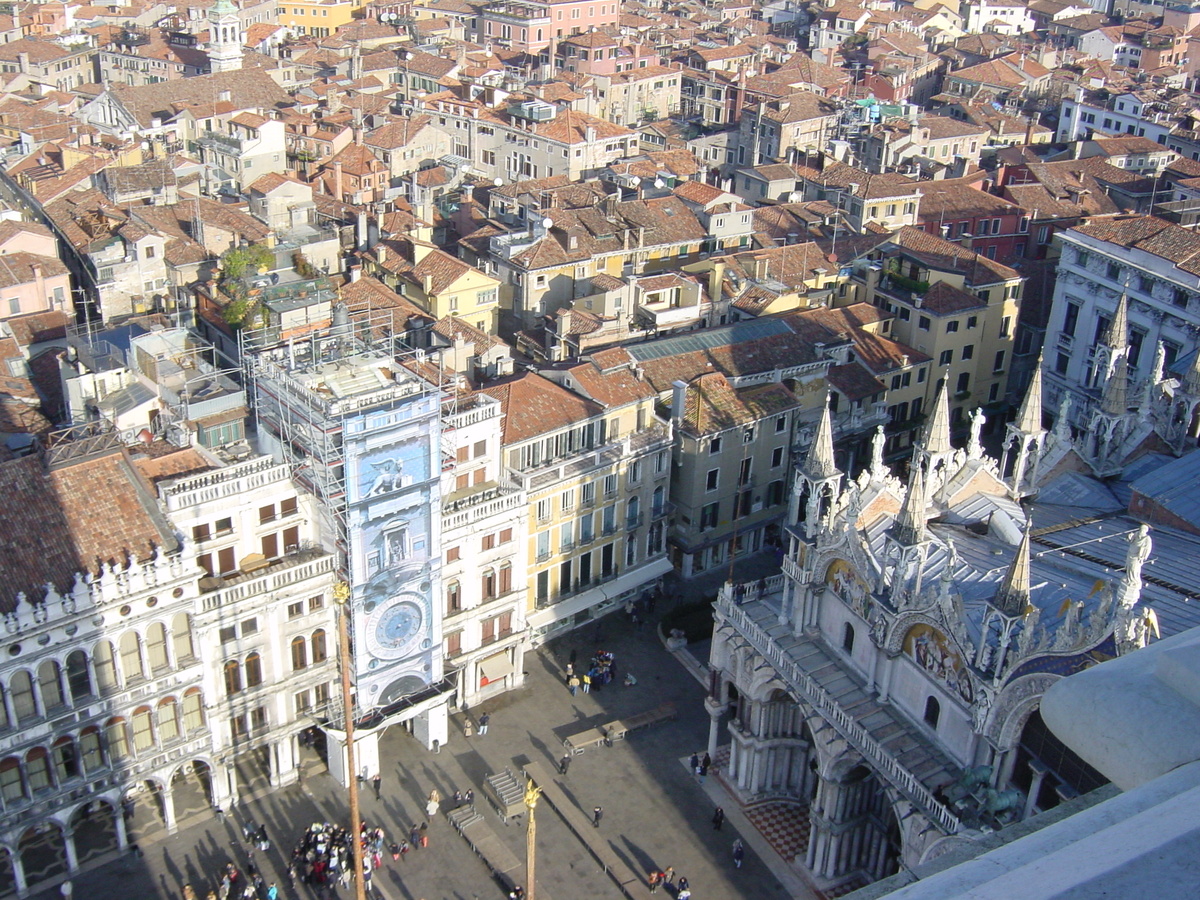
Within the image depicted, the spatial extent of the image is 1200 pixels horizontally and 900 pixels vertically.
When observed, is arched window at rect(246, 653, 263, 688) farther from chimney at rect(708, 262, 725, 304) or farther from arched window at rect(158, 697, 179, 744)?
chimney at rect(708, 262, 725, 304)

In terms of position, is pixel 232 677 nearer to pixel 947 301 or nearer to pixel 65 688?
pixel 65 688

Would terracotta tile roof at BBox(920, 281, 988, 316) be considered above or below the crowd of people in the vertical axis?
above

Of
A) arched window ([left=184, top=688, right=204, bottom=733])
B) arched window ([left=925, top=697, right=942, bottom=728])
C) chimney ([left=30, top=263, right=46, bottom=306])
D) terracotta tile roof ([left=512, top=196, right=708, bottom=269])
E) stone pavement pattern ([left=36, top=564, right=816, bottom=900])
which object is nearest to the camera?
arched window ([left=925, top=697, right=942, bottom=728])

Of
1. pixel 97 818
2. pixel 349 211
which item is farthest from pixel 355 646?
pixel 349 211

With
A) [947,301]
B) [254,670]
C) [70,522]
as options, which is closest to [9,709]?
[70,522]

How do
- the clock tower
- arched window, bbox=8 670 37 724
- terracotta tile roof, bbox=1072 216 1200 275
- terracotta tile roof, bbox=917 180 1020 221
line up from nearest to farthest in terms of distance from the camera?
1. arched window, bbox=8 670 37 724
2. terracotta tile roof, bbox=1072 216 1200 275
3. terracotta tile roof, bbox=917 180 1020 221
4. the clock tower

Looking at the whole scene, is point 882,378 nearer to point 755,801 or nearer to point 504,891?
point 755,801

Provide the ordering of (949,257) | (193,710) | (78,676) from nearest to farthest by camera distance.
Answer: (78,676) < (193,710) < (949,257)

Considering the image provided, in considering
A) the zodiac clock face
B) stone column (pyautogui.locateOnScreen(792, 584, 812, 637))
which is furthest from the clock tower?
stone column (pyautogui.locateOnScreen(792, 584, 812, 637))
